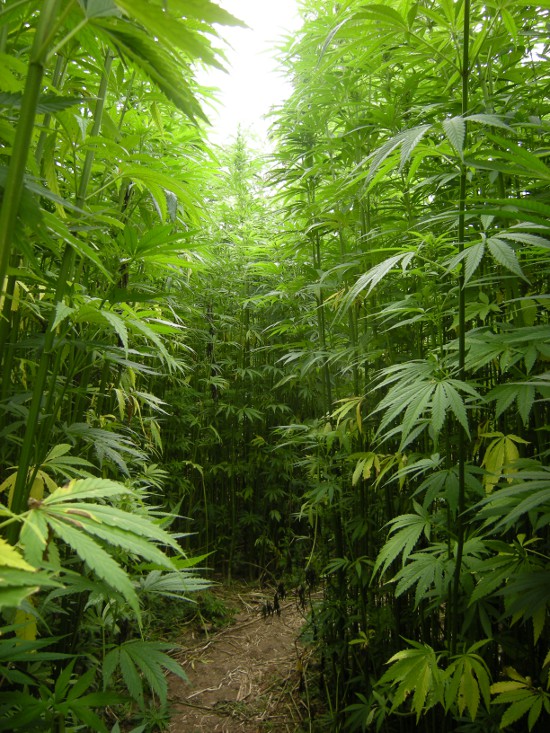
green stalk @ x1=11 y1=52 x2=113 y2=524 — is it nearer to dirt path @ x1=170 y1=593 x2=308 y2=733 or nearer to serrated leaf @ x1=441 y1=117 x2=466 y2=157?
serrated leaf @ x1=441 y1=117 x2=466 y2=157

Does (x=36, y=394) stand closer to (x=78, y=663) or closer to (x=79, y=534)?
(x=79, y=534)

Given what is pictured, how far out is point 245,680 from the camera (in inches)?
92.0

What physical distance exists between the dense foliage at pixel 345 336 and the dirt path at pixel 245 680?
22cm

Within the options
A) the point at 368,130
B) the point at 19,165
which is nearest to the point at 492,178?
the point at 368,130

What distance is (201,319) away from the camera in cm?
336

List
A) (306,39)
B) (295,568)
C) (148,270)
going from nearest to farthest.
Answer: (148,270)
(306,39)
(295,568)

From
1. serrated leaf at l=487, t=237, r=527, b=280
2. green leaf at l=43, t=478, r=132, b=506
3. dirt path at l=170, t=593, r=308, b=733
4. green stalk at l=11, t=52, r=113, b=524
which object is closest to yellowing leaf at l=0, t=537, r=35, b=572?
green leaf at l=43, t=478, r=132, b=506

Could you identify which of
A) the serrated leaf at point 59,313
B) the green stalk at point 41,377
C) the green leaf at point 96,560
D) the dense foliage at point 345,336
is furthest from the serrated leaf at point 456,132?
the green leaf at point 96,560

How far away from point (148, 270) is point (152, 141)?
49 cm

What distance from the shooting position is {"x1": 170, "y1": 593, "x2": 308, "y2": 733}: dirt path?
80.1 inches

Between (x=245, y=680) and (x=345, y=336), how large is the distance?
177 cm

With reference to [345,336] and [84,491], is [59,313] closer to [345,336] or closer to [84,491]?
[84,491]

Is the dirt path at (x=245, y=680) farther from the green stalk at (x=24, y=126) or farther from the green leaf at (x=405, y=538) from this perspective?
the green stalk at (x=24, y=126)

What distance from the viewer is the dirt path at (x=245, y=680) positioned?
80.1 inches
